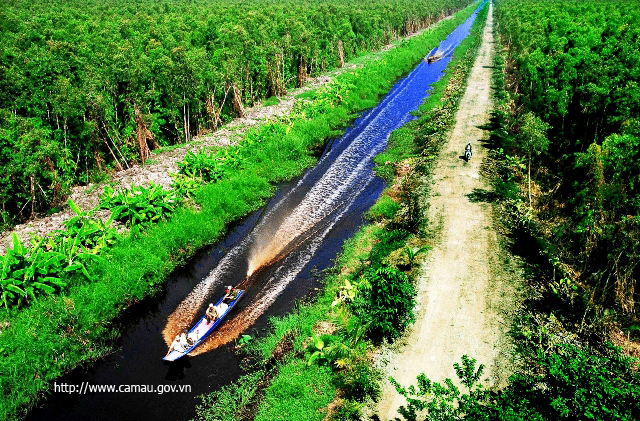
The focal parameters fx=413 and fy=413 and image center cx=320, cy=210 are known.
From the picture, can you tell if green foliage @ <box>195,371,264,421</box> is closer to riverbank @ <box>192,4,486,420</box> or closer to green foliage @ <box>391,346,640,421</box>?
riverbank @ <box>192,4,486,420</box>

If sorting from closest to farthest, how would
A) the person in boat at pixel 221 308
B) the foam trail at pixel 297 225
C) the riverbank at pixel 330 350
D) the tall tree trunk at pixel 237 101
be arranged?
the riverbank at pixel 330 350 < the person in boat at pixel 221 308 < the foam trail at pixel 297 225 < the tall tree trunk at pixel 237 101

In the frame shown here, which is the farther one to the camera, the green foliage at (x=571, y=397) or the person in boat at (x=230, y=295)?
the person in boat at (x=230, y=295)

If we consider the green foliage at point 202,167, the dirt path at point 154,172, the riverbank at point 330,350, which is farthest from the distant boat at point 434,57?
the green foliage at point 202,167

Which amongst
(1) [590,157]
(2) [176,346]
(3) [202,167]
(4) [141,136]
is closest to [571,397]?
(1) [590,157]

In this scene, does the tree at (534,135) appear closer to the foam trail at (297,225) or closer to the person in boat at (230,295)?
the foam trail at (297,225)

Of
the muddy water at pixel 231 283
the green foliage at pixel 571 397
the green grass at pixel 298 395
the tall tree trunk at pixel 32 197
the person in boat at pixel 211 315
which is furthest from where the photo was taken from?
the tall tree trunk at pixel 32 197

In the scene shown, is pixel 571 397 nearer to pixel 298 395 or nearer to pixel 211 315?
pixel 298 395

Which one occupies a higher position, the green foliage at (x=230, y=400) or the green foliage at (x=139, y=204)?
the green foliage at (x=139, y=204)
